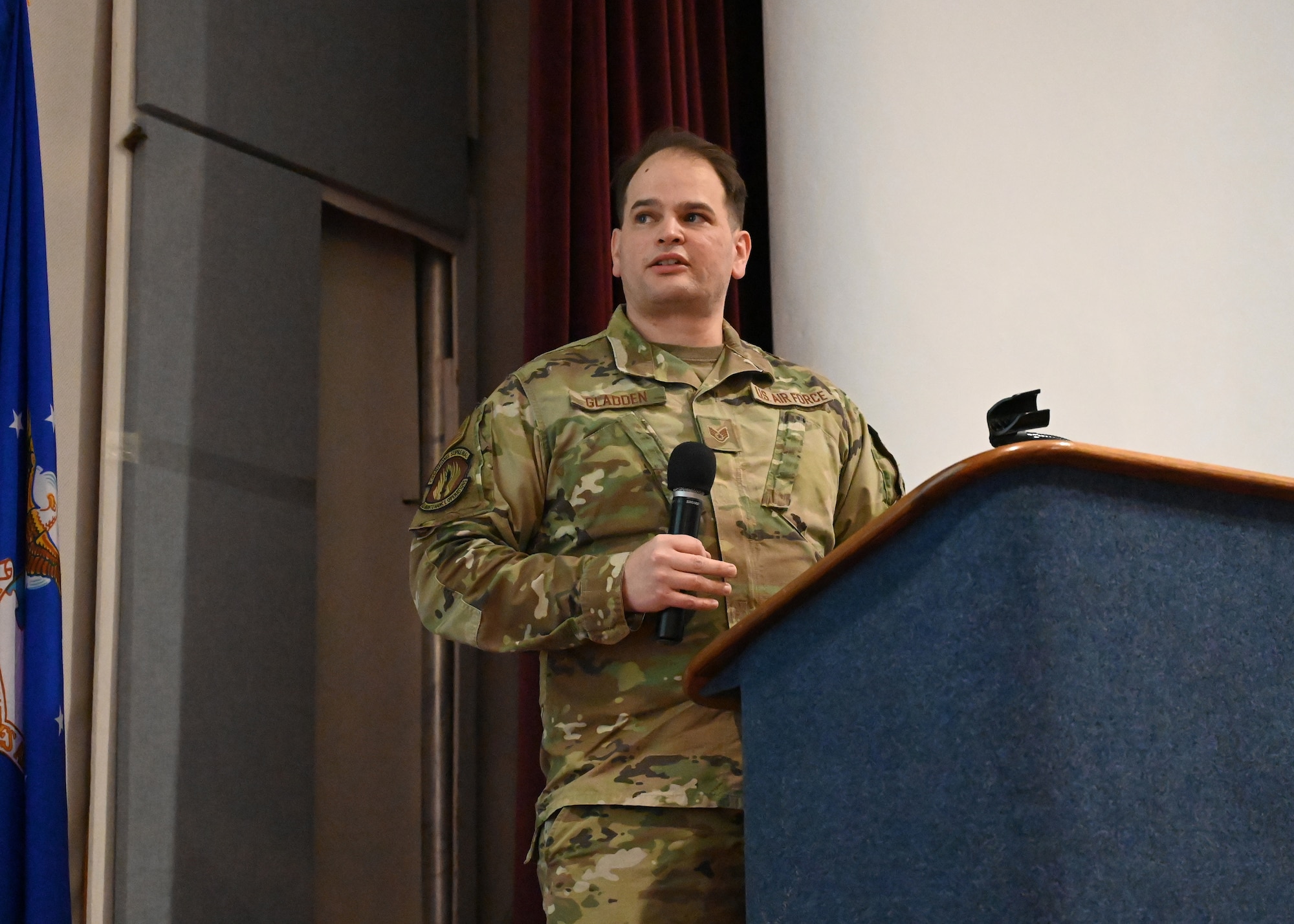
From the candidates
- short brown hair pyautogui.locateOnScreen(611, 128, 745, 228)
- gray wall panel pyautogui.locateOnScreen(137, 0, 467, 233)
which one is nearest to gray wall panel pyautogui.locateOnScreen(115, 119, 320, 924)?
gray wall panel pyautogui.locateOnScreen(137, 0, 467, 233)

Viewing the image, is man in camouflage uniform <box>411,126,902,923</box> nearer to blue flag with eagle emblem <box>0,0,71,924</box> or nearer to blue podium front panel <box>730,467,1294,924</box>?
blue podium front panel <box>730,467,1294,924</box>

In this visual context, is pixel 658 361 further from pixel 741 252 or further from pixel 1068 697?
pixel 1068 697

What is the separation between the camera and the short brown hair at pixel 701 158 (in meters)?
1.79

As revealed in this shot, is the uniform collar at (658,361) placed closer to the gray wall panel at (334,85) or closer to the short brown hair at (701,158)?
the short brown hair at (701,158)

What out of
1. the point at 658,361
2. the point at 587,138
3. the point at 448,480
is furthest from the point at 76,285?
the point at 587,138

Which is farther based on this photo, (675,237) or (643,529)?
(675,237)

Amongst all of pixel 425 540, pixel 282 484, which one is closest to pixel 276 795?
pixel 282 484

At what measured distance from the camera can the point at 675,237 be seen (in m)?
1.69

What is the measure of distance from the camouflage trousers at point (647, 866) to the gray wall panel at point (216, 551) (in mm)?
806

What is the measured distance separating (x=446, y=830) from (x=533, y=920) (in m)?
0.37

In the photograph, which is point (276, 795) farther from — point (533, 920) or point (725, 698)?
point (725, 698)

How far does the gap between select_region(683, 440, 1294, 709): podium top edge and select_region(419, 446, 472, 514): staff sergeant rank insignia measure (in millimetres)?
606

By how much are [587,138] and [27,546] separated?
1402 millimetres

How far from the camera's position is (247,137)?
7.25 ft
